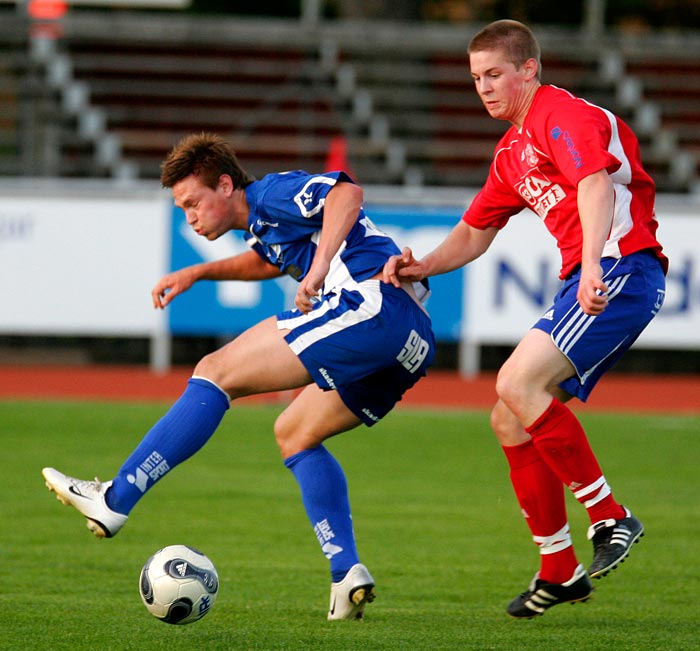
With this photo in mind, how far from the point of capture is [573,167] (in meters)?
4.45

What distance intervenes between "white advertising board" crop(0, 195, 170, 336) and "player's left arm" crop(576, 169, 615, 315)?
31.2ft

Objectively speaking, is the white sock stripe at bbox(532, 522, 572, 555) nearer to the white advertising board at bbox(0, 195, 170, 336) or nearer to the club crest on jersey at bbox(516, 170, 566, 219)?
the club crest on jersey at bbox(516, 170, 566, 219)

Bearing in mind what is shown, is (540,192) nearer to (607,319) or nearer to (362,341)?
(607,319)

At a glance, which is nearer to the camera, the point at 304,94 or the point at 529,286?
the point at 529,286

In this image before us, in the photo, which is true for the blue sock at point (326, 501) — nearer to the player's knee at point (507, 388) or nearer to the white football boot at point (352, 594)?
the white football boot at point (352, 594)

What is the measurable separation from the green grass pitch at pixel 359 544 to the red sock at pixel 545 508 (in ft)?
0.75

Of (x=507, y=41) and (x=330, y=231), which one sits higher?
(x=507, y=41)

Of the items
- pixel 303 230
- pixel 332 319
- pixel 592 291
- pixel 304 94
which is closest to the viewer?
pixel 592 291

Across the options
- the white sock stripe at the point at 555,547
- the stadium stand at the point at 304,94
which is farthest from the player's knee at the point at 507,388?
the stadium stand at the point at 304,94

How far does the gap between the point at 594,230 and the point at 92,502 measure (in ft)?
6.29

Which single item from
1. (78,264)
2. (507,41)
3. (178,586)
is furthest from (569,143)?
(78,264)

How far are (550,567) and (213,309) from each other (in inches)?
351

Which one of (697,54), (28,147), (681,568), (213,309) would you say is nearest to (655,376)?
(213,309)

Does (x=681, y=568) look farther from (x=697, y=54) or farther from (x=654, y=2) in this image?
(x=654, y=2)
